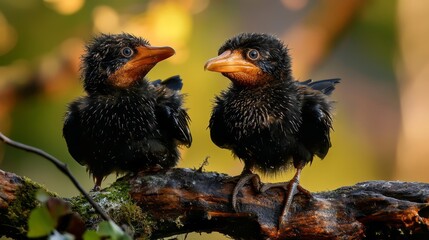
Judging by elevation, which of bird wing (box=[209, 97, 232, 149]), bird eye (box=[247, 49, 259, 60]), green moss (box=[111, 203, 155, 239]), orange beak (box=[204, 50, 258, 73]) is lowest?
green moss (box=[111, 203, 155, 239])

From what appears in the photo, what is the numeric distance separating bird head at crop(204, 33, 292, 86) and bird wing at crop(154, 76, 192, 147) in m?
0.20

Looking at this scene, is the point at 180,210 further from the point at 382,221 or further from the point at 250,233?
the point at 382,221

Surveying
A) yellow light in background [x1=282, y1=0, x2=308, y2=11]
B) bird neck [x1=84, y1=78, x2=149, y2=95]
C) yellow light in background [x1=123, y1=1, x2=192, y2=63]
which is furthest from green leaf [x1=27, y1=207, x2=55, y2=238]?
yellow light in background [x1=282, y1=0, x2=308, y2=11]

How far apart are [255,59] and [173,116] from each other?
32 centimetres

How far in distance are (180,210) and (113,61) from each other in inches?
22.6

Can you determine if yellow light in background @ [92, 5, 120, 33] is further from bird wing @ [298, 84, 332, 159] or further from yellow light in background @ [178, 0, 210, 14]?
bird wing @ [298, 84, 332, 159]

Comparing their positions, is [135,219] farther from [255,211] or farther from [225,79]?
[225,79]

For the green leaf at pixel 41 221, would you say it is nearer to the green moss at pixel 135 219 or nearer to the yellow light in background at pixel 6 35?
the green moss at pixel 135 219

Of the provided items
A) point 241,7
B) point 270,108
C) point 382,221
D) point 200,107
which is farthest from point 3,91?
point 382,221

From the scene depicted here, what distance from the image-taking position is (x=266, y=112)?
2.19m

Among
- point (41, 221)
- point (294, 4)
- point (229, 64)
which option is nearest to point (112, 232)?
point (41, 221)

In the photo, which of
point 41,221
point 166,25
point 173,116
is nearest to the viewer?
point 41,221

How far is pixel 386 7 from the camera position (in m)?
4.69

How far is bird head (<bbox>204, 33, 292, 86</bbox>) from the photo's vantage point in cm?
220
